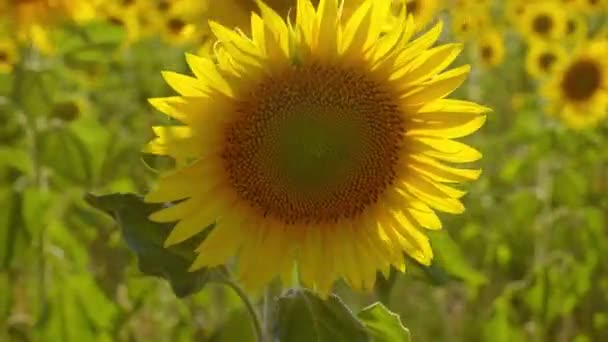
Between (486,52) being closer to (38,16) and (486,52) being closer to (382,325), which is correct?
(38,16)

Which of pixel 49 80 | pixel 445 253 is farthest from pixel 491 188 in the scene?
pixel 445 253

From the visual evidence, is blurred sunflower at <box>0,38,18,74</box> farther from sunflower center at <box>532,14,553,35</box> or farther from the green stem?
the green stem

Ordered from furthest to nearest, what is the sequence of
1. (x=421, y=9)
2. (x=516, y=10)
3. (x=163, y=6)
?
(x=516, y=10) < (x=163, y=6) < (x=421, y=9)

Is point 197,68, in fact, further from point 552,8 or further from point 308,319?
point 552,8

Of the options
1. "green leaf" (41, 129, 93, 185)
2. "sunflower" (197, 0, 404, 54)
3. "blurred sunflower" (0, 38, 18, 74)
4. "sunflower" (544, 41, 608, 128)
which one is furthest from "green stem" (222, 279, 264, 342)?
"sunflower" (544, 41, 608, 128)

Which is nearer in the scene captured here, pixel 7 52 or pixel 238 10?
pixel 238 10

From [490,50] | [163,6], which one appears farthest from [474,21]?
[163,6]
